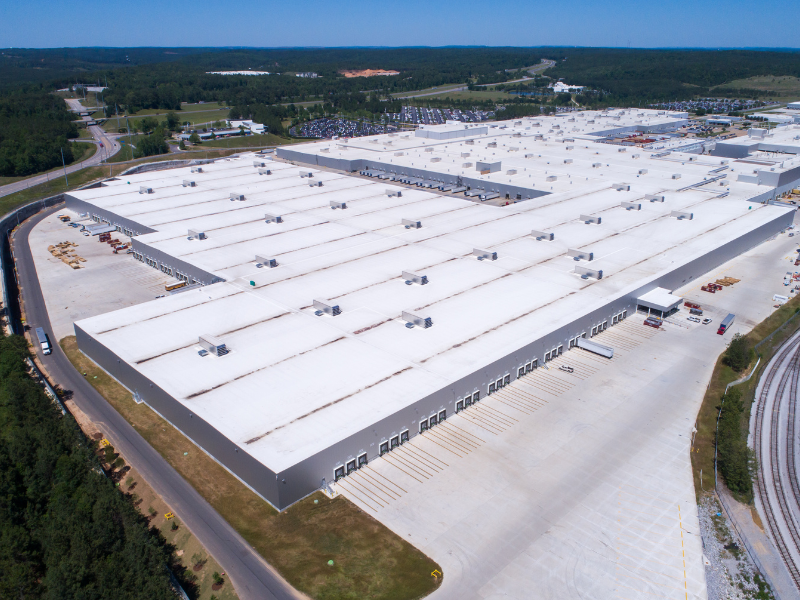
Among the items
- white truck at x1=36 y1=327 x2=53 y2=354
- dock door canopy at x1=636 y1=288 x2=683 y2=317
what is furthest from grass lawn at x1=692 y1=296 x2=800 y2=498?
white truck at x1=36 y1=327 x2=53 y2=354

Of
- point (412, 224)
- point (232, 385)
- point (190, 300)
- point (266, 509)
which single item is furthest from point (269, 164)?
point (266, 509)

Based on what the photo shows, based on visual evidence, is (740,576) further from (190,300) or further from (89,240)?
(89,240)

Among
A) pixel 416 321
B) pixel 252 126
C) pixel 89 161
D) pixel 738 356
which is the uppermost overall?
pixel 252 126

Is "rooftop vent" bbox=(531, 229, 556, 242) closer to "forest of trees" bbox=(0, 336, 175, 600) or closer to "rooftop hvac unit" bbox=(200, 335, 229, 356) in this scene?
"rooftop hvac unit" bbox=(200, 335, 229, 356)

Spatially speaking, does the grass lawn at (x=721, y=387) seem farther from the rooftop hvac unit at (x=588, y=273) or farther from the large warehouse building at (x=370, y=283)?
the rooftop hvac unit at (x=588, y=273)

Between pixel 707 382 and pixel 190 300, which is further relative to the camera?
pixel 190 300

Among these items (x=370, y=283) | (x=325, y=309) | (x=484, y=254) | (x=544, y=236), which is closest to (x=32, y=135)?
(x=370, y=283)

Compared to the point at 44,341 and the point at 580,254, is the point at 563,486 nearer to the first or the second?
the point at 580,254
